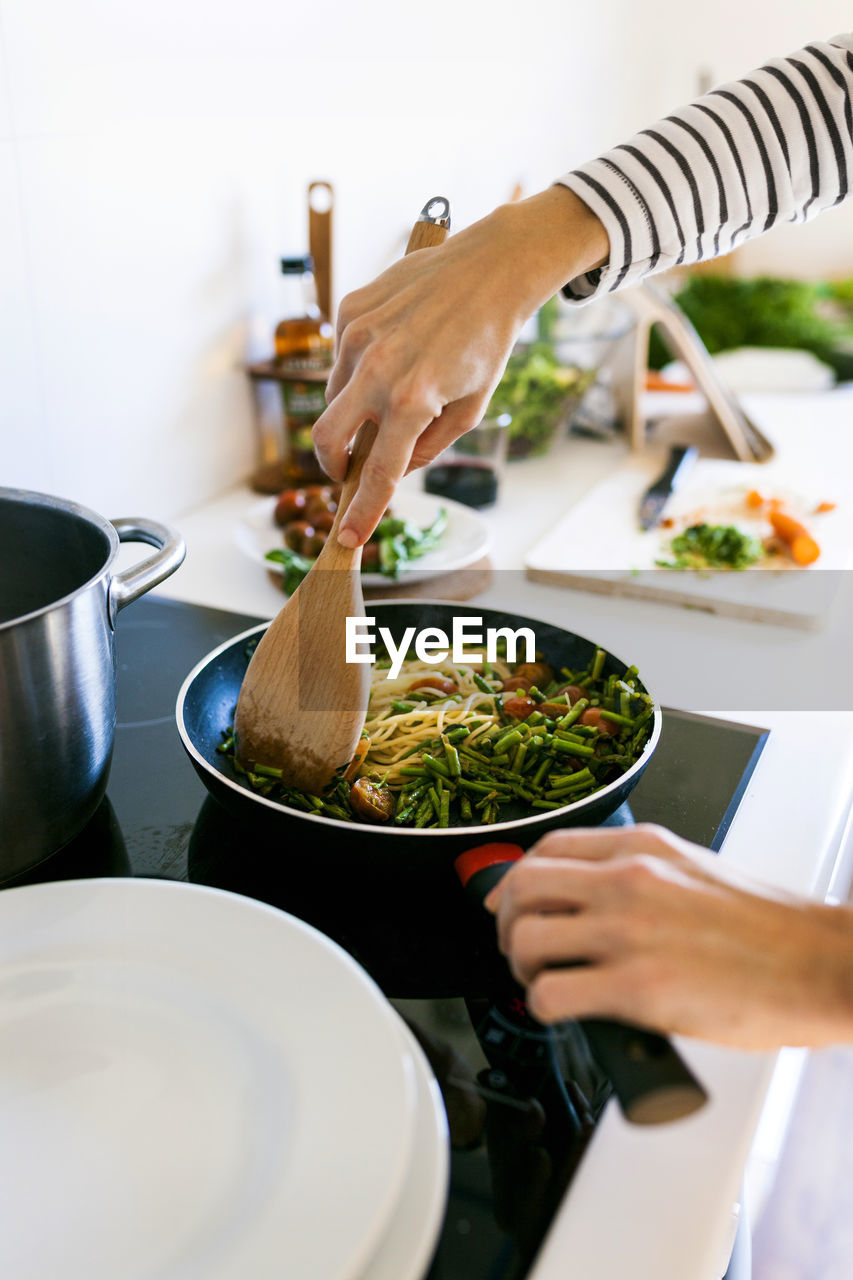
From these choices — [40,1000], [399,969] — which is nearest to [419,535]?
[399,969]

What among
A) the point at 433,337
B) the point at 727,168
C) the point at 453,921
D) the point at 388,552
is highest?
the point at 727,168

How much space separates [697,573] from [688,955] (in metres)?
0.85

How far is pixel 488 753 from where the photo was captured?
79 centimetres

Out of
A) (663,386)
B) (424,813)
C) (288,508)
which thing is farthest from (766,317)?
(424,813)

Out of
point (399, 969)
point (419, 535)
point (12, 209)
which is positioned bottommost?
point (399, 969)

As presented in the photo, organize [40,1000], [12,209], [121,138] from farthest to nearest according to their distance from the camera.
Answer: [121,138]
[12,209]
[40,1000]

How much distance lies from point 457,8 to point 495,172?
31 centimetres

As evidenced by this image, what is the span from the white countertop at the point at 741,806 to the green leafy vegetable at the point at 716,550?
0.32 feet

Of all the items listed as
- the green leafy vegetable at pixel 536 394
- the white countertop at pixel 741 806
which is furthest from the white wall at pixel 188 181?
the green leafy vegetable at pixel 536 394

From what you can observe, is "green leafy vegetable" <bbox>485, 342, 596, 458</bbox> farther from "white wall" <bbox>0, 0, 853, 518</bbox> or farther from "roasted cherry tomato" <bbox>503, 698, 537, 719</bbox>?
"roasted cherry tomato" <bbox>503, 698, 537, 719</bbox>

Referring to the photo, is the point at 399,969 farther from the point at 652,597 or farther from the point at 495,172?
the point at 495,172

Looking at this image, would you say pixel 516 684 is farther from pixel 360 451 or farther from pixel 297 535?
pixel 297 535

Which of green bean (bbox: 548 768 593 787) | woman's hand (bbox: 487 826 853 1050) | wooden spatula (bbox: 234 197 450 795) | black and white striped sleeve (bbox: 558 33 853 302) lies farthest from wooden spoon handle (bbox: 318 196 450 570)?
woman's hand (bbox: 487 826 853 1050)

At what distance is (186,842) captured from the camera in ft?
2.55
